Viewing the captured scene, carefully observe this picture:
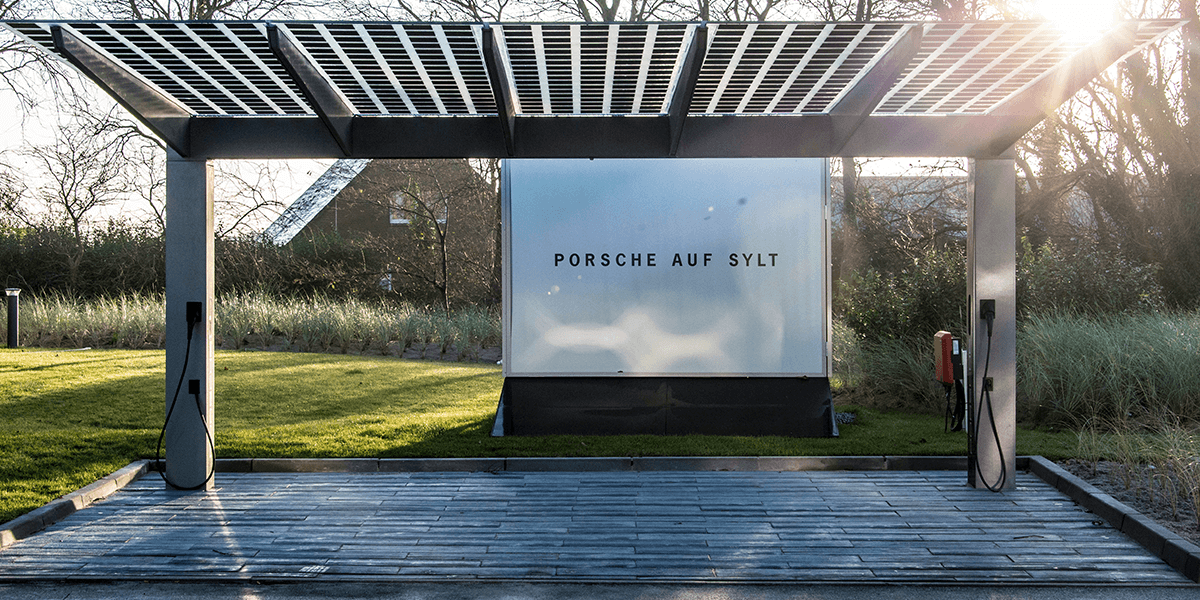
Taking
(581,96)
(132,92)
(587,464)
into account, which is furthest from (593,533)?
(132,92)

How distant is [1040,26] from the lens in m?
4.96

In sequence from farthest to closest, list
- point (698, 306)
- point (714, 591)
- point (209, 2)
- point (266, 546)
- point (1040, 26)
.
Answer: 1. point (209, 2)
2. point (698, 306)
3. point (266, 546)
4. point (1040, 26)
5. point (714, 591)

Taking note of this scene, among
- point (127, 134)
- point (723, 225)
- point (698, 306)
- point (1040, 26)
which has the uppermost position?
point (127, 134)

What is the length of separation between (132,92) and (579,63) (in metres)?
3.18

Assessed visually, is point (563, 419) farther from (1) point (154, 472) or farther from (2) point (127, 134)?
(2) point (127, 134)

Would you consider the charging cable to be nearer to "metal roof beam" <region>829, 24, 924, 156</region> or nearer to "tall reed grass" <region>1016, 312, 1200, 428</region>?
"metal roof beam" <region>829, 24, 924, 156</region>

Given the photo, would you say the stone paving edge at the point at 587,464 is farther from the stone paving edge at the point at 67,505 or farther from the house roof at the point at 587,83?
the house roof at the point at 587,83

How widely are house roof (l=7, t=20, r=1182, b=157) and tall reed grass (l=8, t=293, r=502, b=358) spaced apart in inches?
411

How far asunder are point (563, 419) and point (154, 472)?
3.98 meters

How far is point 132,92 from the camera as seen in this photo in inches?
233

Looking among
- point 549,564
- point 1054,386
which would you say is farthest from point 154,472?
point 1054,386

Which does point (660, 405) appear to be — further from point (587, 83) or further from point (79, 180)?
point (79, 180)

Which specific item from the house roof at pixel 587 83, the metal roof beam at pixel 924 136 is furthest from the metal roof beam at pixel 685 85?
the metal roof beam at pixel 924 136

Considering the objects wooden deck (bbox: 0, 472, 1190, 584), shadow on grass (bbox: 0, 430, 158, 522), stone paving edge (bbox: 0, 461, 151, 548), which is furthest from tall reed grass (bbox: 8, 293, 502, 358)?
wooden deck (bbox: 0, 472, 1190, 584)
